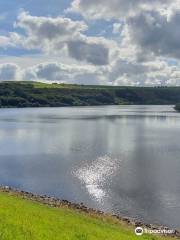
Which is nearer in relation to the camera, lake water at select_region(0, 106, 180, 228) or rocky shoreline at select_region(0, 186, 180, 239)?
rocky shoreline at select_region(0, 186, 180, 239)

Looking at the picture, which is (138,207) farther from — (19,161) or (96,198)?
(19,161)

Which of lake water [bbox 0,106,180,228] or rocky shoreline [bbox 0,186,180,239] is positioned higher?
rocky shoreline [bbox 0,186,180,239]

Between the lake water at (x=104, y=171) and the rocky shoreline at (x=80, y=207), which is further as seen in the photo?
the lake water at (x=104, y=171)

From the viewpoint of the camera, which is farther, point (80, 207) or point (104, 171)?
point (104, 171)

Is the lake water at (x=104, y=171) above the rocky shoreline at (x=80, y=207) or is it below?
below

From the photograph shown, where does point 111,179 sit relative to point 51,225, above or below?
below

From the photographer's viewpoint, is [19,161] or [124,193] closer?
[124,193]

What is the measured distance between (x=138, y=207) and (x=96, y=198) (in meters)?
7.64

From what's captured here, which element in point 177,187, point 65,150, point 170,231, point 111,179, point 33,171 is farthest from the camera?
point 65,150

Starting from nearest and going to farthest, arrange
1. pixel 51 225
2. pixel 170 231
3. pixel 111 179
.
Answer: pixel 51 225, pixel 170 231, pixel 111 179

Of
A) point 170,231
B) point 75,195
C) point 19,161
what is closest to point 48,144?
point 19,161

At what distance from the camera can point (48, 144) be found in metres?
127

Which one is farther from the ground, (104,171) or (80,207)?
(80,207)

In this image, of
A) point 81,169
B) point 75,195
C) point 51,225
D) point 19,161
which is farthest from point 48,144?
point 51,225
